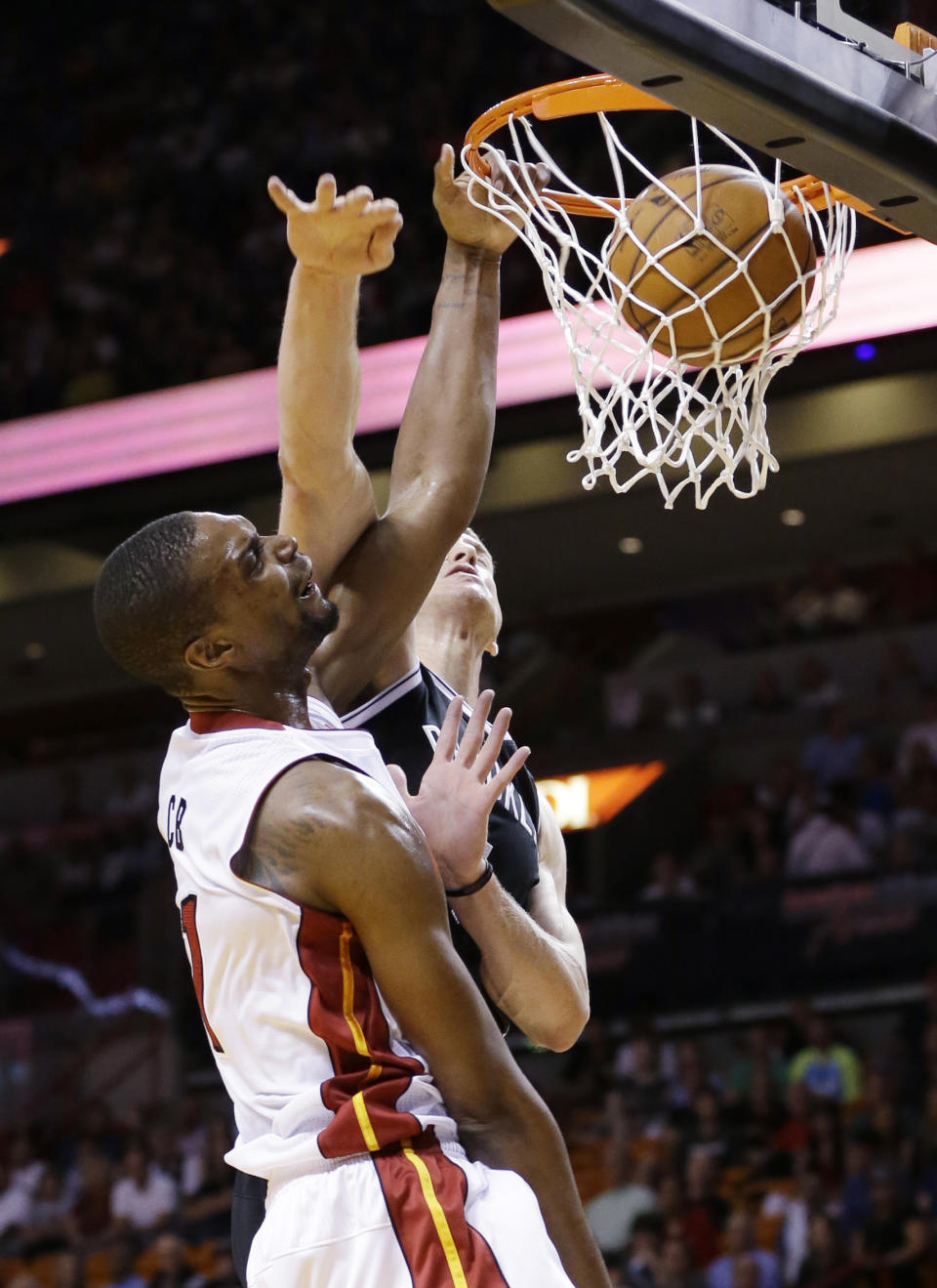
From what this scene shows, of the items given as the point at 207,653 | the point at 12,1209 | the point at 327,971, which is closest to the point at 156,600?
the point at 207,653

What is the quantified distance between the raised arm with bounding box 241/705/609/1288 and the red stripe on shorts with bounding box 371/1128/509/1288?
89 millimetres

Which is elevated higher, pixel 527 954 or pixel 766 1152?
pixel 527 954

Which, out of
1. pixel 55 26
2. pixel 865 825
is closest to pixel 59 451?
pixel 865 825

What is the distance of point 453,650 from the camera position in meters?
3.22

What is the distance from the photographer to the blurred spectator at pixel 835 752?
10398 millimetres

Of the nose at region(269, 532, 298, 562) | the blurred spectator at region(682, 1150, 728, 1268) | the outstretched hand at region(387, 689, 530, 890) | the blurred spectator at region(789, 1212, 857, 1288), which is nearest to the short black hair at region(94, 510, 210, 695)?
the nose at region(269, 532, 298, 562)

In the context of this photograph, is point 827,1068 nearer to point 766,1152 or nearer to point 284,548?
point 766,1152

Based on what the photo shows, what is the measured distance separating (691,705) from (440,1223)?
9768mm

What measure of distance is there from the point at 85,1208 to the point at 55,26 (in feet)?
31.1

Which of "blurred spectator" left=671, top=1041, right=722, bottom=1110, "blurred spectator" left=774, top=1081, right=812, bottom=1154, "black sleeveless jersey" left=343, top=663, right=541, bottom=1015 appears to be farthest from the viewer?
"blurred spectator" left=671, top=1041, right=722, bottom=1110

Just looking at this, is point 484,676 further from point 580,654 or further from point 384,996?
point 384,996

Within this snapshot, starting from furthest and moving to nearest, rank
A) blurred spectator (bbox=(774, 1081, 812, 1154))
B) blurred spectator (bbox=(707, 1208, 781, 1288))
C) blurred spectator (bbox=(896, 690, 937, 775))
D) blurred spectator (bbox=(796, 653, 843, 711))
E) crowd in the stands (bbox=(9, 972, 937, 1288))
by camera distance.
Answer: blurred spectator (bbox=(796, 653, 843, 711)) < blurred spectator (bbox=(896, 690, 937, 775)) < blurred spectator (bbox=(774, 1081, 812, 1154)) < crowd in the stands (bbox=(9, 972, 937, 1288)) < blurred spectator (bbox=(707, 1208, 781, 1288))

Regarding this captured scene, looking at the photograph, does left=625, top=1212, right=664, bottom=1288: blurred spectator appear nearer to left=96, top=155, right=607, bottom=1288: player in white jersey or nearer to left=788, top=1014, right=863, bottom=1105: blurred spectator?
left=788, top=1014, right=863, bottom=1105: blurred spectator

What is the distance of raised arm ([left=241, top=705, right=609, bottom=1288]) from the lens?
203cm
